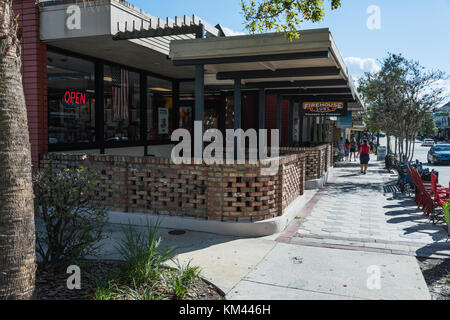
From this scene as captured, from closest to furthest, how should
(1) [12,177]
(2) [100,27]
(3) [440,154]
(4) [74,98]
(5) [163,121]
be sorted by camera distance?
1. (1) [12,177]
2. (2) [100,27]
3. (4) [74,98]
4. (5) [163,121]
5. (3) [440,154]

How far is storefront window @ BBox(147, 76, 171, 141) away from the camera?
1301cm

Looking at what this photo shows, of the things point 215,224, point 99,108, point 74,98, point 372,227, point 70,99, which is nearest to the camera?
point 215,224

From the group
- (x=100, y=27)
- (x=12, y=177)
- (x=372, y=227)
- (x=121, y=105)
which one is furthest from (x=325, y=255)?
(x=121, y=105)

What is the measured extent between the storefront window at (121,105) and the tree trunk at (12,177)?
7415 mm

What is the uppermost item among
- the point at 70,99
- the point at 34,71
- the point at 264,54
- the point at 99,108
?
the point at 264,54

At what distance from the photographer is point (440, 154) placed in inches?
1024

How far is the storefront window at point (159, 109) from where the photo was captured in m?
13.0

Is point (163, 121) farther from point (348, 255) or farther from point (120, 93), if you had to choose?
point (348, 255)

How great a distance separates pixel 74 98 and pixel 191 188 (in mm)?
4585

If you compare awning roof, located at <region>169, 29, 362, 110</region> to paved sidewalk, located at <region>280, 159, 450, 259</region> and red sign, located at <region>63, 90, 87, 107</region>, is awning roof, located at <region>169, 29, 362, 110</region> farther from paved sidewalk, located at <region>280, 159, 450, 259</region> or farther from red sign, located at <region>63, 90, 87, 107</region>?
paved sidewalk, located at <region>280, 159, 450, 259</region>

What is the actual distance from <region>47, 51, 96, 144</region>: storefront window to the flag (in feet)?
2.72

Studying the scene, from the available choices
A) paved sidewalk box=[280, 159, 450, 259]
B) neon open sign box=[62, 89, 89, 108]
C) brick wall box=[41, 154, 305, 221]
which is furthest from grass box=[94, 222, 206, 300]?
neon open sign box=[62, 89, 89, 108]
